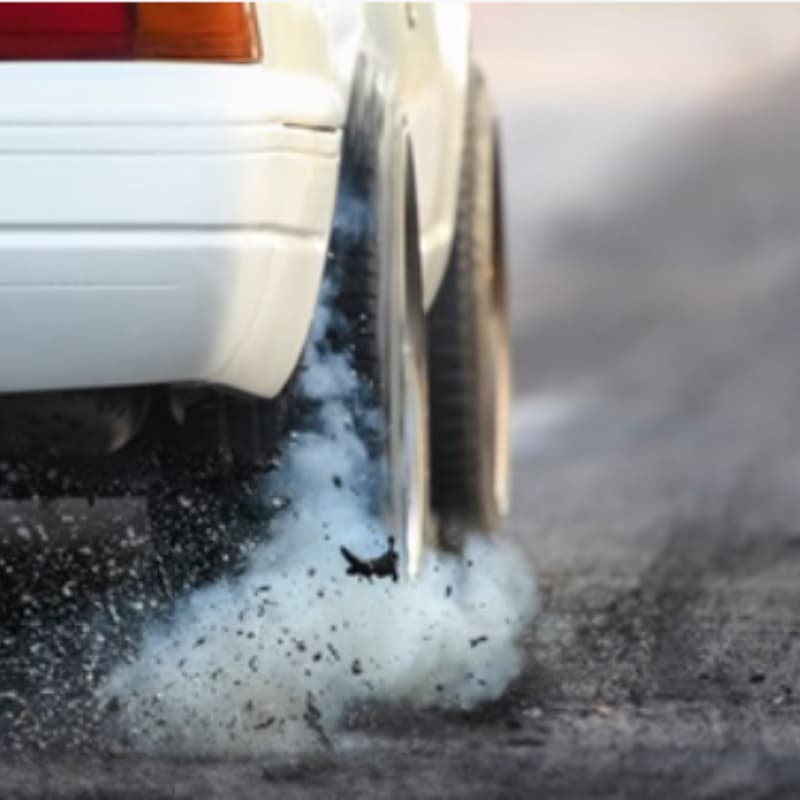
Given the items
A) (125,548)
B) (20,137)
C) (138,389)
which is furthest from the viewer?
(125,548)

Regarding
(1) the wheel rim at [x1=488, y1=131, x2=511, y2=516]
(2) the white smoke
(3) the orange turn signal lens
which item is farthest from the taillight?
(1) the wheel rim at [x1=488, y1=131, x2=511, y2=516]

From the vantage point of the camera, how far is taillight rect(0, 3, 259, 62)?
4668mm

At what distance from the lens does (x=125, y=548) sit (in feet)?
17.5

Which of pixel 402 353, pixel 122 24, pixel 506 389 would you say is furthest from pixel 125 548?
pixel 506 389

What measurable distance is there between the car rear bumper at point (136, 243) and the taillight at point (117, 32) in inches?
3.6

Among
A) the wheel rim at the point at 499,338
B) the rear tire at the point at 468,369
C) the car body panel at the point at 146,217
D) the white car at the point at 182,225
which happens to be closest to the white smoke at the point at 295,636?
the white car at the point at 182,225

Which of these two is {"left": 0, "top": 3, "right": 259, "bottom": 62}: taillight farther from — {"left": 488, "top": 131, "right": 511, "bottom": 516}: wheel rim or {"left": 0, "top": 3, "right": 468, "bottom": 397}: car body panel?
{"left": 488, "top": 131, "right": 511, "bottom": 516}: wheel rim

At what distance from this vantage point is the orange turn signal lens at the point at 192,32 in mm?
4688

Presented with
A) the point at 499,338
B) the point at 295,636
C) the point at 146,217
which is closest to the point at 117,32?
the point at 146,217

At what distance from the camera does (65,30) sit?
15.4ft

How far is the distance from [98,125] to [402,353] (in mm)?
1130

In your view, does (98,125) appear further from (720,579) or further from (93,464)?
(720,579)

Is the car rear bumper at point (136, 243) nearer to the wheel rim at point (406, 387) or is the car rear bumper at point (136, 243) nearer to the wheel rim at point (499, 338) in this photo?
the wheel rim at point (406, 387)

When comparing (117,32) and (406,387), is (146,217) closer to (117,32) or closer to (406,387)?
(117,32)
